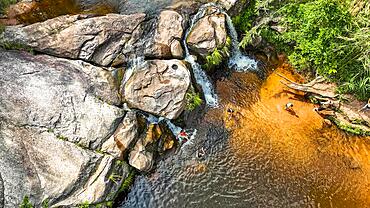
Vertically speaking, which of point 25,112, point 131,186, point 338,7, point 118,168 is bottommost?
point 131,186

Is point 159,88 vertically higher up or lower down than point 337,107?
higher up

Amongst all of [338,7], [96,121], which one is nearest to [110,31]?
[96,121]

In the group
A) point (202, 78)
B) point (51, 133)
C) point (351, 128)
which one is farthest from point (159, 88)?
point (351, 128)

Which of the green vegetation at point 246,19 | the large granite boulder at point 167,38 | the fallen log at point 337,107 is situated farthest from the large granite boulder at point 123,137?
the fallen log at point 337,107

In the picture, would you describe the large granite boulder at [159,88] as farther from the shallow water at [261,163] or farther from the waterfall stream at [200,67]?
the shallow water at [261,163]

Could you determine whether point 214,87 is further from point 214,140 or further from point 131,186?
point 131,186

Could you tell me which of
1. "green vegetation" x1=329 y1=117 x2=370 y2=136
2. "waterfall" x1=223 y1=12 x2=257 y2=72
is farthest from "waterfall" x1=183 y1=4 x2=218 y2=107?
"green vegetation" x1=329 y1=117 x2=370 y2=136

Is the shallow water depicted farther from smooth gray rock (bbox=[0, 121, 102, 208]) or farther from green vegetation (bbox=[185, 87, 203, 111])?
smooth gray rock (bbox=[0, 121, 102, 208])

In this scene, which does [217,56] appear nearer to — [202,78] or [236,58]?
[202,78]
